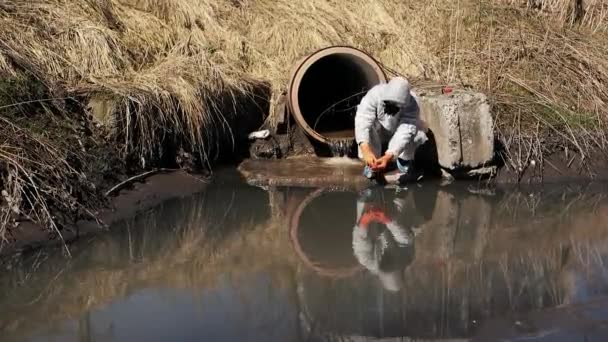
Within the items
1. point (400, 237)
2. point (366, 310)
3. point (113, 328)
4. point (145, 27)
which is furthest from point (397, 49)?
point (113, 328)

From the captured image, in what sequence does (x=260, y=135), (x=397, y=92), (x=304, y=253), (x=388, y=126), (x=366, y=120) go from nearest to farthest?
(x=304, y=253), (x=397, y=92), (x=366, y=120), (x=388, y=126), (x=260, y=135)

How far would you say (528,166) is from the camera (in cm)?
664

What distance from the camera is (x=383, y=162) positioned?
599 cm

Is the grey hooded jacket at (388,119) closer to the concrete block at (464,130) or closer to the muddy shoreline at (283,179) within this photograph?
the concrete block at (464,130)

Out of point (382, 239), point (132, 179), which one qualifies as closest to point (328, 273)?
point (382, 239)

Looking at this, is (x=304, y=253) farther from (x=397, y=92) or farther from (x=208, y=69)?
(x=208, y=69)

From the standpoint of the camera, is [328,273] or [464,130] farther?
[464,130]

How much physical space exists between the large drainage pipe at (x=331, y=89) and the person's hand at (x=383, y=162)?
2.97ft

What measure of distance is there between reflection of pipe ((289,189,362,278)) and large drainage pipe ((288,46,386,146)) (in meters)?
0.97

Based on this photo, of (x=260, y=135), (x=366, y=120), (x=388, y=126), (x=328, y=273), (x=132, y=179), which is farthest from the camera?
(x=260, y=135)

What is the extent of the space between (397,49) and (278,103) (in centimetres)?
160

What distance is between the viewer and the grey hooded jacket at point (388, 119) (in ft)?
19.8

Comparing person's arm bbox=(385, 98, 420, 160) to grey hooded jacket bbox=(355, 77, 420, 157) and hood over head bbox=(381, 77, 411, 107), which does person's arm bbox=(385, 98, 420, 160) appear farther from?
hood over head bbox=(381, 77, 411, 107)

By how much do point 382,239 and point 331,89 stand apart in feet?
11.0
